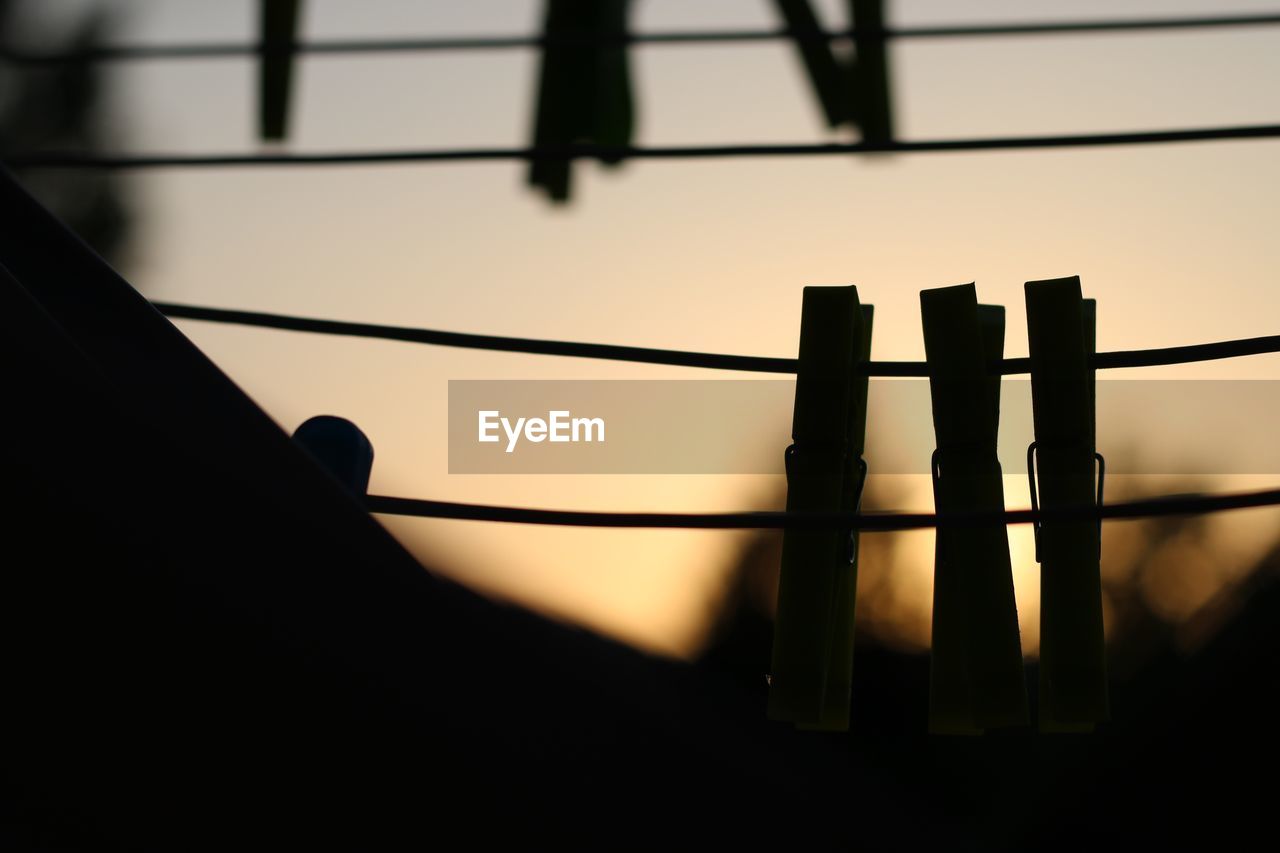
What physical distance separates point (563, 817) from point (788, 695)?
78 centimetres

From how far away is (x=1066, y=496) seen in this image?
2.15 meters

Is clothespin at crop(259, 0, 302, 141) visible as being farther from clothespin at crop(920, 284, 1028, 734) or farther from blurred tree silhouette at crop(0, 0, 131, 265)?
blurred tree silhouette at crop(0, 0, 131, 265)

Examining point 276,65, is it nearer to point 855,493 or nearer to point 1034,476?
point 855,493

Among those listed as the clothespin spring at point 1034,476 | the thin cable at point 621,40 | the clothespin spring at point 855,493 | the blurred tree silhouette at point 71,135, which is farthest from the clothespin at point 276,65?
the blurred tree silhouette at point 71,135

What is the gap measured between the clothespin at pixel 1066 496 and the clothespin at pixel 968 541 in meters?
0.07

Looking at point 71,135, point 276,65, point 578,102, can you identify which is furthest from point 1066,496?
point 71,135

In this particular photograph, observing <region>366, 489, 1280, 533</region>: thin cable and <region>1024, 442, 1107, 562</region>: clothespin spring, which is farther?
<region>1024, 442, 1107, 562</region>: clothespin spring

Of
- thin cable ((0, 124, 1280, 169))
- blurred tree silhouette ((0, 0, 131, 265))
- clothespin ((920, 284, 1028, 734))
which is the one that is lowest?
clothespin ((920, 284, 1028, 734))

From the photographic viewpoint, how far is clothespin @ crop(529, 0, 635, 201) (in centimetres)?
286

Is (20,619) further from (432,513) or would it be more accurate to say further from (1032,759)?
(1032,759)

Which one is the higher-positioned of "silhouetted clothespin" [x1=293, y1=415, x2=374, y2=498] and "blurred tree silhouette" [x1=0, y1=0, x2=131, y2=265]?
"blurred tree silhouette" [x1=0, y1=0, x2=131, y2=265]

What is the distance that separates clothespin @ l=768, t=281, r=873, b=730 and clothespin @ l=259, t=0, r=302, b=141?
1457 mm

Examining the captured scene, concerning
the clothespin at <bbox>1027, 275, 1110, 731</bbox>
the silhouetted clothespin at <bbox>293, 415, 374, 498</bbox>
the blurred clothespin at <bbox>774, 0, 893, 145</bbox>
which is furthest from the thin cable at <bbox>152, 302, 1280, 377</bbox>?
the blurred clothespin at <bbox>774, 0, 893, 145</bbox>

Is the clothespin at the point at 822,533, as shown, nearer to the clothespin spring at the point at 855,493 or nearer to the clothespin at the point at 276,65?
the clothespin spring at the point at 855,493
